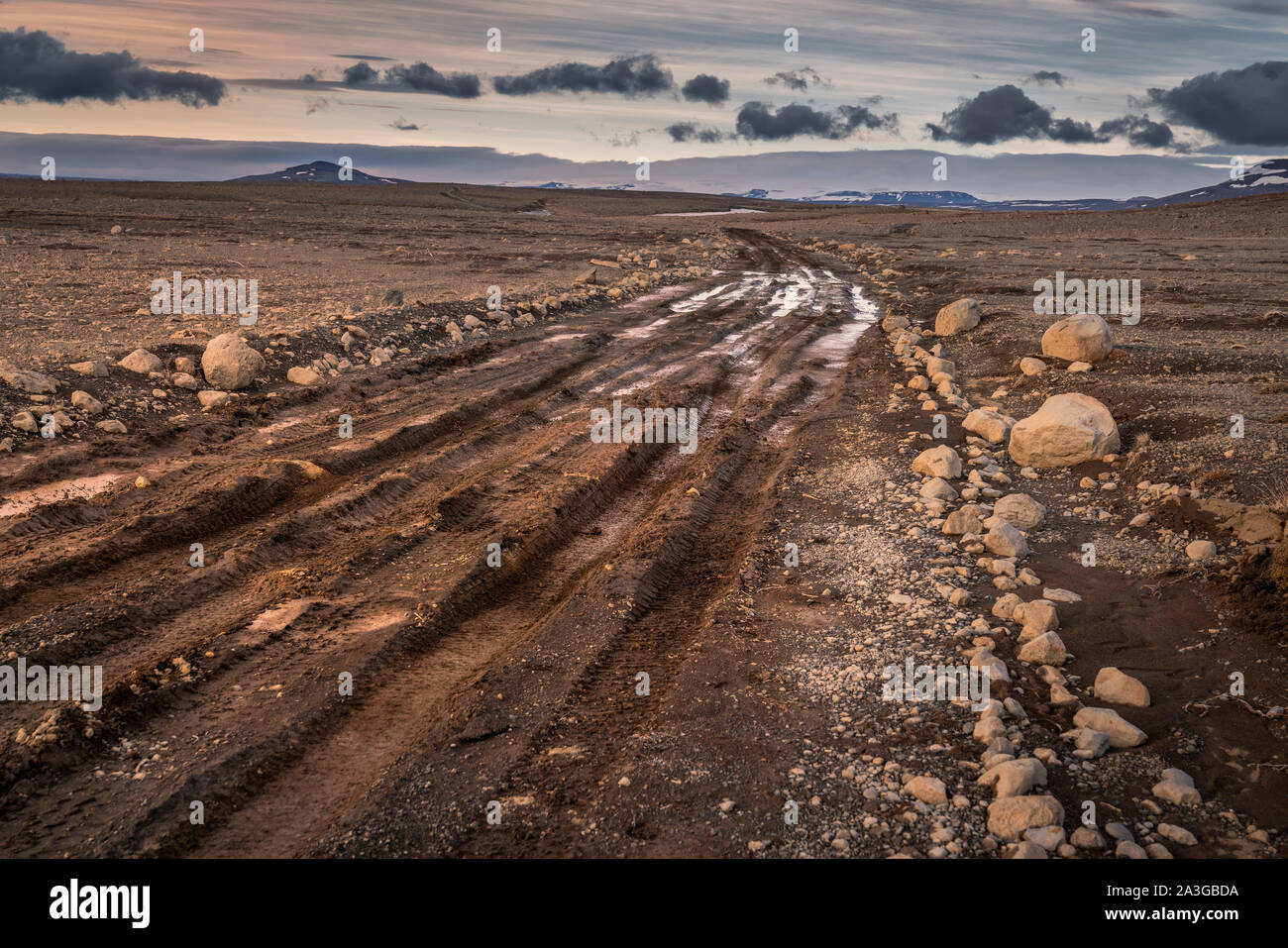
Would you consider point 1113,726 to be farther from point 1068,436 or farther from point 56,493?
point 56,493

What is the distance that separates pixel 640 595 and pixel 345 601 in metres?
2.16

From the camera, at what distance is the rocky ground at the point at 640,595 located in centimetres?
415

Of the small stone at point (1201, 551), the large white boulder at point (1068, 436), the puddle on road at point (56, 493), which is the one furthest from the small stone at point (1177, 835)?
the puddle on road at point (56, 493)

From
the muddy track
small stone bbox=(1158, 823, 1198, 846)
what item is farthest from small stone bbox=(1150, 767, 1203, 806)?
the muddy track

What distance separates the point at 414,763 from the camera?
4441mm

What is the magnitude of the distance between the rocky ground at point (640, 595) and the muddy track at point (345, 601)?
0.10 feet

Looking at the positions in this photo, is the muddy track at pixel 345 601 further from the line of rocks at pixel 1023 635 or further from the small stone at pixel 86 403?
the line of rocks at pixel 1023 635

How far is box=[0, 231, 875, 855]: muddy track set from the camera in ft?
14.1

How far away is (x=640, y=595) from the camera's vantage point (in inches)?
254

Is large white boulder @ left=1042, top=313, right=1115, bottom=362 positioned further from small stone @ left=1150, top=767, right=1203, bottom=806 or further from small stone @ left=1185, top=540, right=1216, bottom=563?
small stone @ left=1150, top=767, right=1203, bottom=806

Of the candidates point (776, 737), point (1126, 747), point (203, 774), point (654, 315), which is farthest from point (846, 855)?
point (654, 315)

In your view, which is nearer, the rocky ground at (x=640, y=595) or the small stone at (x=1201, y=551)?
the rocky ground at (x=640, y=595)

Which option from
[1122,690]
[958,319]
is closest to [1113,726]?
[1122,690]

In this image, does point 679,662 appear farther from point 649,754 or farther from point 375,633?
point 375,633
